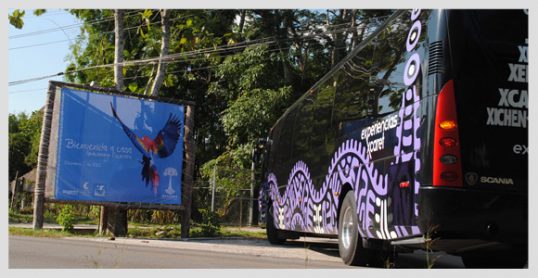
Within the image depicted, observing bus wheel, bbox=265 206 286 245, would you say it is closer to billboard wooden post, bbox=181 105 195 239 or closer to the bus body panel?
billboard wooden post, bbox=181 105 195 239

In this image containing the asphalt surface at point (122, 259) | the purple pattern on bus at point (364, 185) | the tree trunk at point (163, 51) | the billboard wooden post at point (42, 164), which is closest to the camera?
the purple pattern on bus at point (364, 185)

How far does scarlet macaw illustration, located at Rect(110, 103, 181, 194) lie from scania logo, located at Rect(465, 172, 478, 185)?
965 cm

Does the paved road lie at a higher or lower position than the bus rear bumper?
lower

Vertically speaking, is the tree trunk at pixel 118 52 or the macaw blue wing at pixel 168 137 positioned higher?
the tree trunk at pixel 118 52

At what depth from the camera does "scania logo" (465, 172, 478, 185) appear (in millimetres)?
6207

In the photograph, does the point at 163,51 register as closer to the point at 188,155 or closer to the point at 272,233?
the point at 188,155

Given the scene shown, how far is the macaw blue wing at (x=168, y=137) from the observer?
14.6m

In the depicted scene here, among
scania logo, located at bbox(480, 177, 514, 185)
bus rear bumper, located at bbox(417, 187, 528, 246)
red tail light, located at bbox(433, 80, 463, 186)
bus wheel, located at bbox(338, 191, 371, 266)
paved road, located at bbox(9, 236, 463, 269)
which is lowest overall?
paved road, located at bbox(9, 236, 463, 269)

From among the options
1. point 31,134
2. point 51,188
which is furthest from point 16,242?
point 31,134

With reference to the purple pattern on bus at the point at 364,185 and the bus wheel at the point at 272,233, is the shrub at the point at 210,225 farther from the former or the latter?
the purple pattern on bus at the point at 364,185

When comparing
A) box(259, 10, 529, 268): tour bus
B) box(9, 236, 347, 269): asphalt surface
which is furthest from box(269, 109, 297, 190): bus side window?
box(259, 10, 529, 268): tour bus

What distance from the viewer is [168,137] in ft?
48.3

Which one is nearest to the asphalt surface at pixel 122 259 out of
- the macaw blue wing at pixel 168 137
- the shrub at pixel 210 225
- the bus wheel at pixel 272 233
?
the bus wheel at pixel 272 233

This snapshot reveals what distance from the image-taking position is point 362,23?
2203 cm
